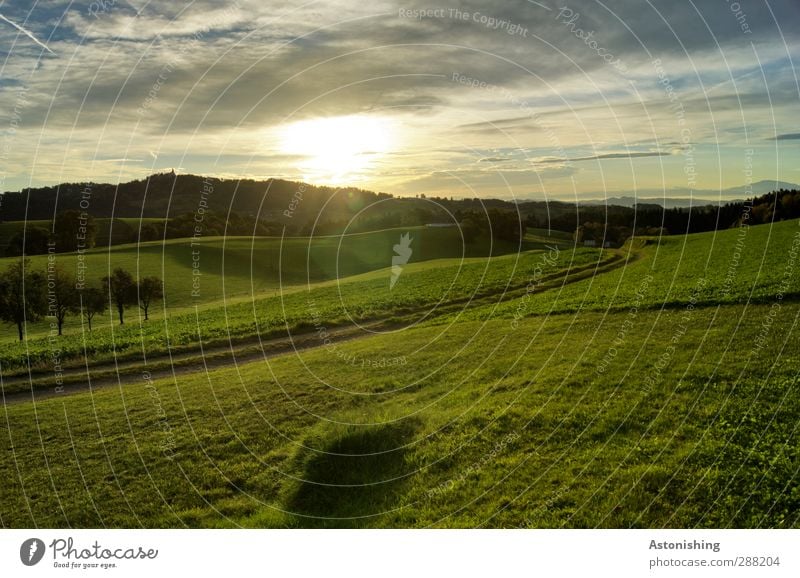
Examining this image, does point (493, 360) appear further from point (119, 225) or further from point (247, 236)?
point (119, 225)

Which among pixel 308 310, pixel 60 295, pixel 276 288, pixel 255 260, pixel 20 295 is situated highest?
pixel 255 260

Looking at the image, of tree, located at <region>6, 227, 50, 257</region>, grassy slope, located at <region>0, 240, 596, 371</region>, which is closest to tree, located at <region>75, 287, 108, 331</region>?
grassy slope, located at <region>0, 240, 596, 371</region>

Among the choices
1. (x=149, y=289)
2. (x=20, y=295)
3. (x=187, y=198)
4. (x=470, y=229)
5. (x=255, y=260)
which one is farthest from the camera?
(x=187, y=198)

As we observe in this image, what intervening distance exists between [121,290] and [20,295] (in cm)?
629

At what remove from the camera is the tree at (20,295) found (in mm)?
20969

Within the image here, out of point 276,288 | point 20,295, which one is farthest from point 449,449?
point 276,288

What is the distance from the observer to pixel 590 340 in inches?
625

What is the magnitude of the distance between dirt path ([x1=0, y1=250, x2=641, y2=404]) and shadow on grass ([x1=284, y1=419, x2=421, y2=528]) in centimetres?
786

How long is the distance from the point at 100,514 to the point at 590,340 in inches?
486

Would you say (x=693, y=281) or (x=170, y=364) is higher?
(x=693, y=281)

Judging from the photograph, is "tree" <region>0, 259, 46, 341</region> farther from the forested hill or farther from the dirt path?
the dirt path

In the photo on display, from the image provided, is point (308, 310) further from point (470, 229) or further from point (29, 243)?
point (29, 243)

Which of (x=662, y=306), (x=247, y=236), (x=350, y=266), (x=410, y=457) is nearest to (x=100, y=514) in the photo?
(x=410, y=457)

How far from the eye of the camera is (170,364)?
781 inches
